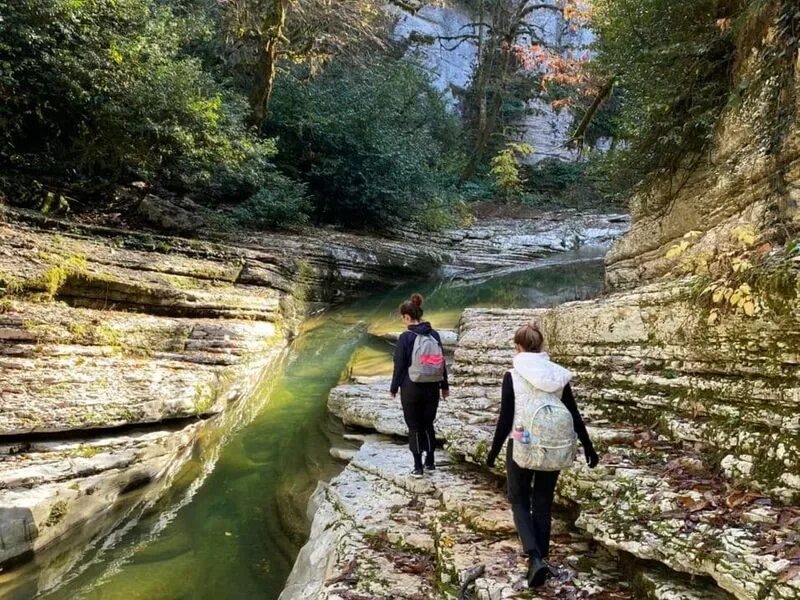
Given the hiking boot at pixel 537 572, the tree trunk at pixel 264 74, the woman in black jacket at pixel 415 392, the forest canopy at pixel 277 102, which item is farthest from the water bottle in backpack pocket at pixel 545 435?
the tree trunk at pixel 264 74

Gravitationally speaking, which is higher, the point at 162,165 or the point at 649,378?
the point at 162,165

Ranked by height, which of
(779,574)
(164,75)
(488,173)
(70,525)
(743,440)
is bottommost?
(70,525)

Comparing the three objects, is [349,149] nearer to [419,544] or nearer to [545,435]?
[419,544]

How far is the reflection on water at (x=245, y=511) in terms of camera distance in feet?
15.9

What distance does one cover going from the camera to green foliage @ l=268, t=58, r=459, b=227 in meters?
18.5

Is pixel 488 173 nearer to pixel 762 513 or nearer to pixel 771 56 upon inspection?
pixel 771 56

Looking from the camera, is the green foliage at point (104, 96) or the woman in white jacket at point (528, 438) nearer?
the woman in white jacket at point (528, 438)

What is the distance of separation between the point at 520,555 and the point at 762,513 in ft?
4.82

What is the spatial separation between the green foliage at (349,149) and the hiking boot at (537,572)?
16261mm

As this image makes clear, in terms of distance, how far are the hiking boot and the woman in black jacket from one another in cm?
197

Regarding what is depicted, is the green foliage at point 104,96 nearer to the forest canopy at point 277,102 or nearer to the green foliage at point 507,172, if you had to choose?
the forest canopy at point 277,102

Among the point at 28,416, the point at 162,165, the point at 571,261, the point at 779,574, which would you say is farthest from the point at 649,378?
the point at 571,261

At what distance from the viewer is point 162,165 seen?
1205 centimetres

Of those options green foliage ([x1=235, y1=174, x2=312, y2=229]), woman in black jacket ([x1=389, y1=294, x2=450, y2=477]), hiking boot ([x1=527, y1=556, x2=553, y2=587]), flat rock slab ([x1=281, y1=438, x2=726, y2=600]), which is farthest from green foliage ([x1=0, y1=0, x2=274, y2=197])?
hiking boot ([x1=527, y1=556, x2=553, y2=587])
